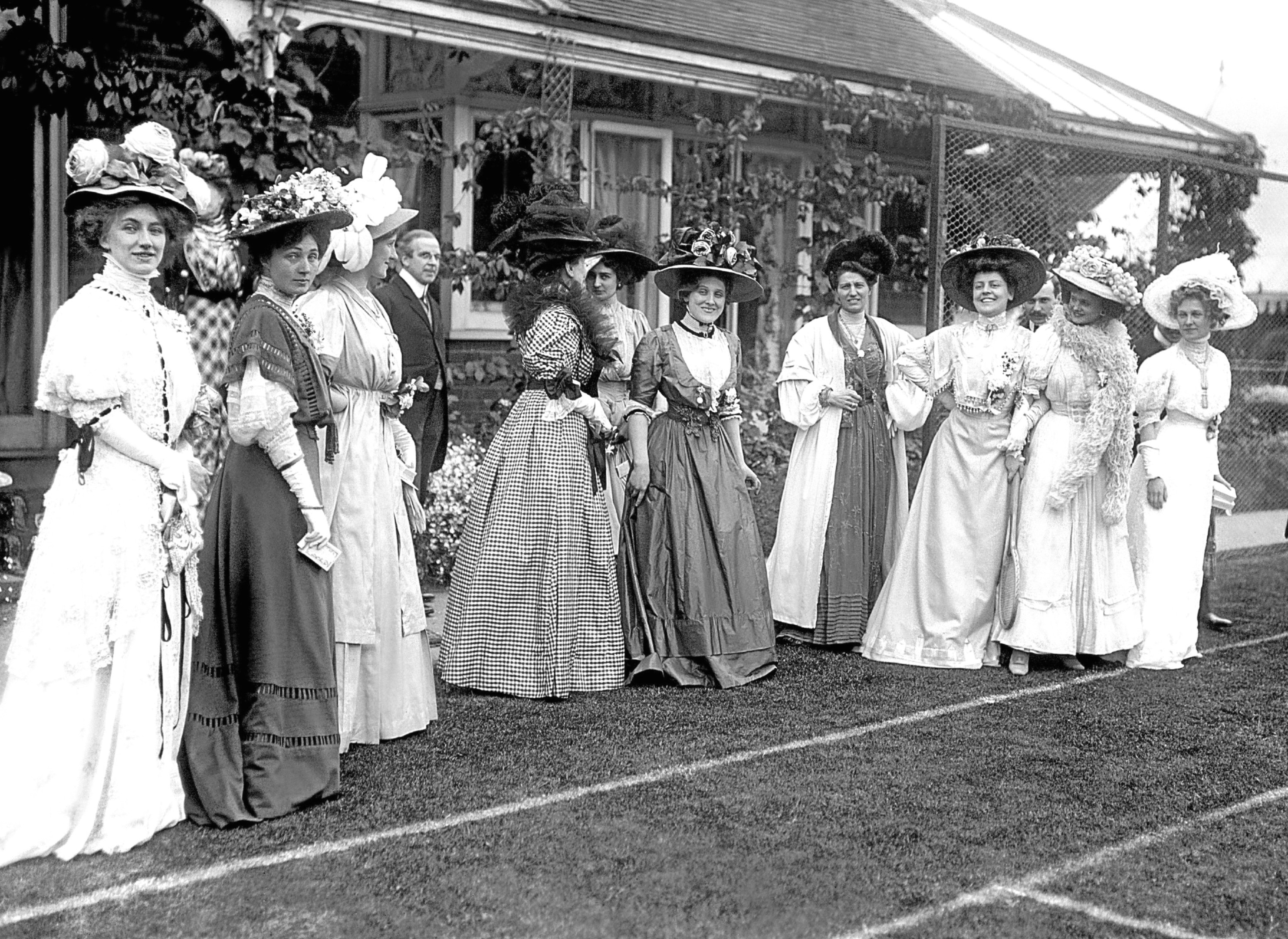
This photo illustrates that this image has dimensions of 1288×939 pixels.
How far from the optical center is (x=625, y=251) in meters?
7.82

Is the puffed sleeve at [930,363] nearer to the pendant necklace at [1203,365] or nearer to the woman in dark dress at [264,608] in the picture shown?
the pendant necklace at [1203,365]

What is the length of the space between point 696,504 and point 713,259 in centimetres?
116

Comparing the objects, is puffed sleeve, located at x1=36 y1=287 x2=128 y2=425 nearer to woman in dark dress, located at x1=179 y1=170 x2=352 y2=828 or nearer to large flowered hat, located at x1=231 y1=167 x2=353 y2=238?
woman in dark dress, located at x1=179 y1=170 x2=352 y2=828

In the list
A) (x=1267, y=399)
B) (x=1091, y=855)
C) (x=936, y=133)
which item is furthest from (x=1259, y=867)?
(x=1267, y=399)

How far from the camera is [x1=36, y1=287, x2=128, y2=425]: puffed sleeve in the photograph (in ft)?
14.6

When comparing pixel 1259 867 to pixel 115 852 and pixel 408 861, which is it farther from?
pixel 115 852

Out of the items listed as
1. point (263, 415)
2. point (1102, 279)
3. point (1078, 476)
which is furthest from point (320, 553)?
point (1102, 279)

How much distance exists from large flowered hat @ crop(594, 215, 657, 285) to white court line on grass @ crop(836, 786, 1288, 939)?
3983 millimetres

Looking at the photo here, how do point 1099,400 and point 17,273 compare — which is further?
point 17,273

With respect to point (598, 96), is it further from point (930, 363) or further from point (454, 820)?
point (454, 820)

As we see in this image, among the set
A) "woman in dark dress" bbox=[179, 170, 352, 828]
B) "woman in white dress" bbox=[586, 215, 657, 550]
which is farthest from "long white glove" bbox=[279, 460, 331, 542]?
"woman in white dress" bbox=[586, 215, 657, 550]

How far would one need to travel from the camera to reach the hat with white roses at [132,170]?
14.9 ft

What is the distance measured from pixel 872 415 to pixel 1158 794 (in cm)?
313

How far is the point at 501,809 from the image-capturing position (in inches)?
194
